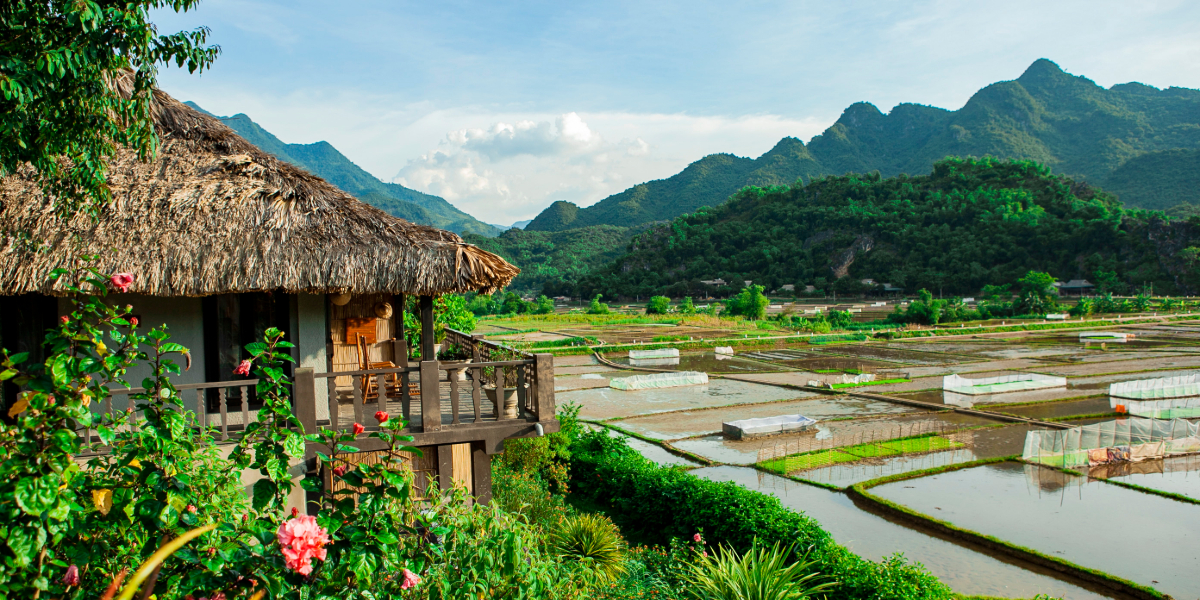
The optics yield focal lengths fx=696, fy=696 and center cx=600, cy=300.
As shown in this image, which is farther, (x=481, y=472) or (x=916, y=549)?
(x=916, y=549)

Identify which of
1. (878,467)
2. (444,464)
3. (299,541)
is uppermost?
(299,541)

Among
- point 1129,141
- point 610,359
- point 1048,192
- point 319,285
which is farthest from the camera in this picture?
point 1129,141

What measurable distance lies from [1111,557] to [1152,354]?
90.8ft

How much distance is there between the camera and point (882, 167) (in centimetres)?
16475

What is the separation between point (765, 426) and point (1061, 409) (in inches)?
359

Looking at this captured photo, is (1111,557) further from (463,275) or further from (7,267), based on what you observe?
(7,267)

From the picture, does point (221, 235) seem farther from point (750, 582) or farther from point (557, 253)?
point (557, 253)

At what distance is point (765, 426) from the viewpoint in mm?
17672

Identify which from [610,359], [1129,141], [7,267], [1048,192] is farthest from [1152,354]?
[1129,141]

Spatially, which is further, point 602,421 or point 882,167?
point 882,167

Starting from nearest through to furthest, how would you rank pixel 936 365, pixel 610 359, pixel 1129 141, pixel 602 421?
1. pixel 602 421
2. pixel 936 365
3. pixel 610 359
4. pixel 1129 141

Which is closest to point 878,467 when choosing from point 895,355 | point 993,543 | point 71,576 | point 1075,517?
point 1075,517

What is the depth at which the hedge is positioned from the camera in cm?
689

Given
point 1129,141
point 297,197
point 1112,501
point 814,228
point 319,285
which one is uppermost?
point 1129,141
